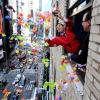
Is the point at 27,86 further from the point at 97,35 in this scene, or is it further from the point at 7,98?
the point at 97,35

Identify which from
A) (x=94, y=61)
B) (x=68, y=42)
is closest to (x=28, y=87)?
(x=68, y=42)

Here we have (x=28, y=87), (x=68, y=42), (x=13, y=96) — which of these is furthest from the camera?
(x=28, y=87)

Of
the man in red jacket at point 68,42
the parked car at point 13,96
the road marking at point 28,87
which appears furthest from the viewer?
the road marking at point 28,87

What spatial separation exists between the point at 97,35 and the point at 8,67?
46808 millimetres

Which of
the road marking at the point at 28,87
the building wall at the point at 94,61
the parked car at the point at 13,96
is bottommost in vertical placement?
the road marking at the point at 28,87

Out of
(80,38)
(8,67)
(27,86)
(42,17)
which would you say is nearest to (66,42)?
(80,38)

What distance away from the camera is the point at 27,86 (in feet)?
114

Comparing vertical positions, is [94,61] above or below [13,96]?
above

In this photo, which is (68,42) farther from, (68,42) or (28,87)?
(28,87)

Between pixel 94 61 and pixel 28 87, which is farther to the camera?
pixel 28 87

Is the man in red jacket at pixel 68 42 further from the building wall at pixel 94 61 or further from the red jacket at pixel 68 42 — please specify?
the building wall at pixel 94 61

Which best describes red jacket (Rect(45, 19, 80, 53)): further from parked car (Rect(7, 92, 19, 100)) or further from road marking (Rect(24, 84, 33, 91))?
road marking (Rect(24, 84, 33, 91))

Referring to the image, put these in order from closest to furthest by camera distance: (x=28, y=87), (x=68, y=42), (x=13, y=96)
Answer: (x=68, y=42) < (x=13, y=96) < (x=28, y=87)

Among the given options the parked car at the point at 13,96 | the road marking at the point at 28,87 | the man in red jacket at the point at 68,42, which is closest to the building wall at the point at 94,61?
the man in red jacket at the point at 68,42
